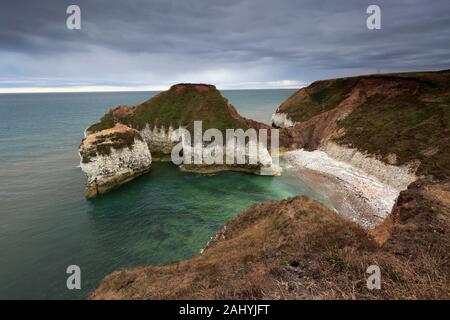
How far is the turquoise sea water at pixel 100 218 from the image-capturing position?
21641 mm

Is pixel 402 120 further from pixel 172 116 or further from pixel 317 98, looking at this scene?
pixel 172 116

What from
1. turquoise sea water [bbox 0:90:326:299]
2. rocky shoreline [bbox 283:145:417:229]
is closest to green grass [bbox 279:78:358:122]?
rocky shoreline [bbox 283:145:417:229]

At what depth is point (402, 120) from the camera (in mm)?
47625

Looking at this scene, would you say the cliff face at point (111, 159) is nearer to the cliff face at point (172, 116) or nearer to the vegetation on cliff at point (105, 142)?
the vegetation on cliff at point (105, 142)

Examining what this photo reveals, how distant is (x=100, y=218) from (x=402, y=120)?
5663 cm

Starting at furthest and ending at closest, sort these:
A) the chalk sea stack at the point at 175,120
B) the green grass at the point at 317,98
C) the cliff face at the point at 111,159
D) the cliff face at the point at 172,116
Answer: the green grass at the point at 317,98 → the cliff face at the point at 172,116 → the chalk sea stack at the point at 175,120 → the cliff face at the point at 111,159

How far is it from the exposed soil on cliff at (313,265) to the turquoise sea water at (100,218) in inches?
397

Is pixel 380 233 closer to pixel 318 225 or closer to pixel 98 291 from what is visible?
pixel 318 225

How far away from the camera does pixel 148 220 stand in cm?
2941

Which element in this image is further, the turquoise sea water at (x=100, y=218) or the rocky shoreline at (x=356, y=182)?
the rocky shoreline at (x=356, y=182)

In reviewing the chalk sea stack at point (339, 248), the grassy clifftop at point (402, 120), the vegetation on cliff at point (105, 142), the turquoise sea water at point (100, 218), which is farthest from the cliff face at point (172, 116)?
the chalk sea stack at point (339, 248)

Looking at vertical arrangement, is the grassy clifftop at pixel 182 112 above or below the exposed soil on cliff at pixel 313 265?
above

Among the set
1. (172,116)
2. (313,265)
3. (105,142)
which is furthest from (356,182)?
(105,142)

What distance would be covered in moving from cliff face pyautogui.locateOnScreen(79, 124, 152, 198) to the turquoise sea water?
193cm
